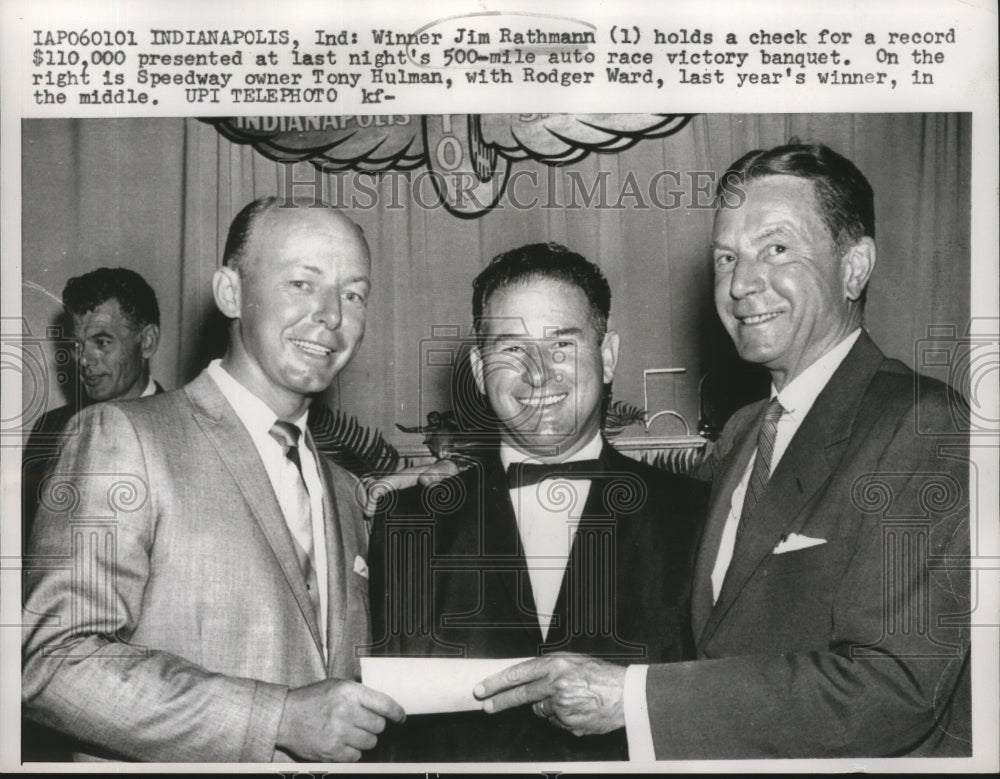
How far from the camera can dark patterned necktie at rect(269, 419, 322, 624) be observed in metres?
3.23

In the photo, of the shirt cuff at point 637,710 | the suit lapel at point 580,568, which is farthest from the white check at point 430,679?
the shirt cuff at point 637,710

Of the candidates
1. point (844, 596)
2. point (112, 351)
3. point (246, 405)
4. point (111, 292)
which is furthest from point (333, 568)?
point (844, 596)

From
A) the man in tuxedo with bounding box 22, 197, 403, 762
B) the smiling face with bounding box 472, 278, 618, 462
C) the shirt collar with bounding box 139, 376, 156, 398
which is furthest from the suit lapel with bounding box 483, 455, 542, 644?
the shirt collar with bounding box 139, 376, 156, 398

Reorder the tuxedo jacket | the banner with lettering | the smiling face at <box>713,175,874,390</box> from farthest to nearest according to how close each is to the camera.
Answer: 1. the banner with lettering
2. the smiling face at <box>713,175,874,390</box>
3. the tuxedo jacket

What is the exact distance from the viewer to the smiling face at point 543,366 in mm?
3305

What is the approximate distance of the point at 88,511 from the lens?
326cm

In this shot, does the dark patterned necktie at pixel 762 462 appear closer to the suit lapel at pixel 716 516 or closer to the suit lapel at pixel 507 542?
the suit lapel at pixel 716 516

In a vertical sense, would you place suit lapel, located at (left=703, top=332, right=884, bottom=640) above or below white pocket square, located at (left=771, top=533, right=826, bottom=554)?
above

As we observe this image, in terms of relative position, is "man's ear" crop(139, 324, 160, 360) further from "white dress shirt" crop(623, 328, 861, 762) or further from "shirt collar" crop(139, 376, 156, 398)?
"white dress shirt" crop(623, 328, 861, 762)

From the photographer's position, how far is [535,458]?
3.32 metres

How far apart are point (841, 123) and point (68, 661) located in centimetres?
260

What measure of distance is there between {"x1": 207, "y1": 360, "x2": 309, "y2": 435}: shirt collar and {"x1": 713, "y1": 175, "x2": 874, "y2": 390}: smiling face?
1.29m

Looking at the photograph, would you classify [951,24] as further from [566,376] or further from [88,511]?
[88,511]

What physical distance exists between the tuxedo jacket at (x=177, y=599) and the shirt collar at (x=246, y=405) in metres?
0.02
